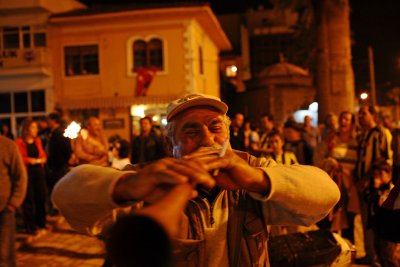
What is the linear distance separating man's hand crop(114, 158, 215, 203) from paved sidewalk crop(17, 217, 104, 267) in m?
5.40

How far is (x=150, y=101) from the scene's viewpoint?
73.3 ft

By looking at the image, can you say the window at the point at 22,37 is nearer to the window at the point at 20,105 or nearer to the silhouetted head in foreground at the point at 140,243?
the window at the point at 20,105

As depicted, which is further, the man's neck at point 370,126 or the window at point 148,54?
the window at point 148,54

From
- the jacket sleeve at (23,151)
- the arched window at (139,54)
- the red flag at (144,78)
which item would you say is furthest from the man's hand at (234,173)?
the arched window at (139,54)

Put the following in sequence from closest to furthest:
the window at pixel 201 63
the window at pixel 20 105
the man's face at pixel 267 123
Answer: the man's face at pixel 267 123
the window at pixel 20 105
the window at pixel 201 63

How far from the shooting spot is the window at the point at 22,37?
23016 millimetres

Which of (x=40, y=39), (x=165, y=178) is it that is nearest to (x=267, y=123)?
(x=165, y=178)

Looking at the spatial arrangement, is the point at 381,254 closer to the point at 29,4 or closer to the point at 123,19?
the point at 123,19

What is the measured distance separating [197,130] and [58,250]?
6251mm

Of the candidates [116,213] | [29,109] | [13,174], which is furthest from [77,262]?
[29,109]

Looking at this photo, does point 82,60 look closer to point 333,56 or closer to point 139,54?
point 139,54

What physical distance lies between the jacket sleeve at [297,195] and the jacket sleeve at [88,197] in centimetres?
52

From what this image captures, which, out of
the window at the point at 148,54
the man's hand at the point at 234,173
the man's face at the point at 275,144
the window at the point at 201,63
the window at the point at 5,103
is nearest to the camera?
the man's hand at the point at 234,173

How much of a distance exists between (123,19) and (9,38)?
629 centimetres
